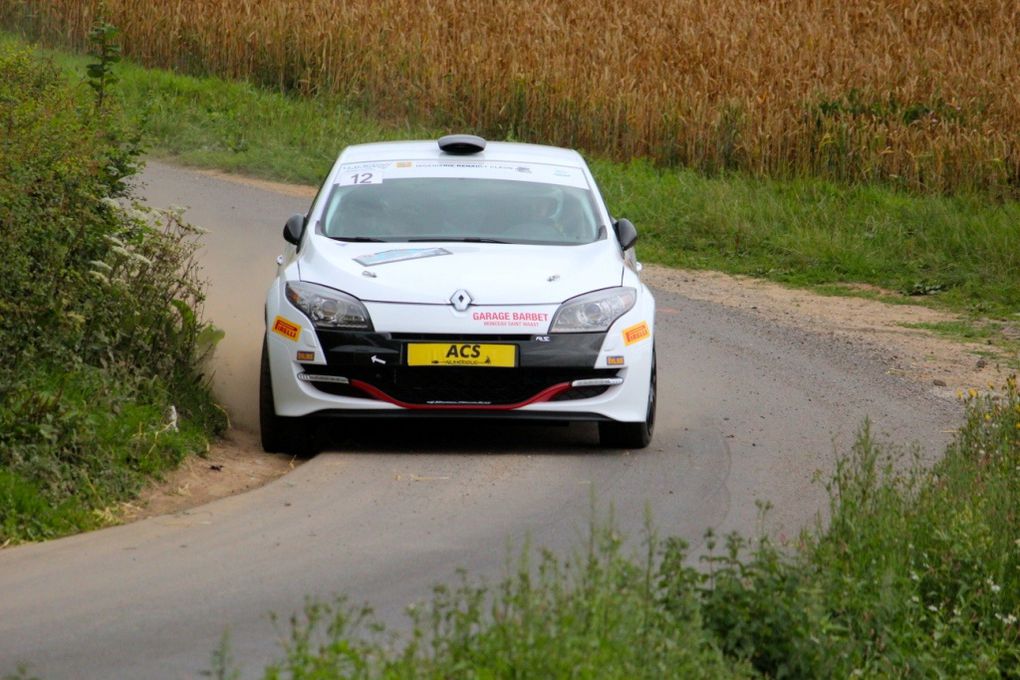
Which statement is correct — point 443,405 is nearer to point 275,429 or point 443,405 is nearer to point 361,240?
point 275,429

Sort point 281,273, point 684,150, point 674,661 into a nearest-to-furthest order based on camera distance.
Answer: point 674,661 < point 281,273 < point 684,150

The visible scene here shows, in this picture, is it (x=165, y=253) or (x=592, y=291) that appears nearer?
(x=592, y=291)

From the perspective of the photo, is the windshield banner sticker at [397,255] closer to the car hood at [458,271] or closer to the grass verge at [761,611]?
the car hood at [458,271]

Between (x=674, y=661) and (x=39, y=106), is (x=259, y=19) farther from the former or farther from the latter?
(x=674, y=661)

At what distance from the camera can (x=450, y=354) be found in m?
9.16

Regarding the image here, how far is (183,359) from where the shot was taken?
10.4 meters

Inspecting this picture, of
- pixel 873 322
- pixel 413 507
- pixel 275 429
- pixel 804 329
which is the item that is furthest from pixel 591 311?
pixel 873 322

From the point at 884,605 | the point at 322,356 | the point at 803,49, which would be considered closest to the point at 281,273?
the point at 322,356

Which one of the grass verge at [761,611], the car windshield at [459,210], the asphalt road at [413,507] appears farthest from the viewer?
the car windshield at [459,210]

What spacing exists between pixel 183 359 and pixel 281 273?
0.95m

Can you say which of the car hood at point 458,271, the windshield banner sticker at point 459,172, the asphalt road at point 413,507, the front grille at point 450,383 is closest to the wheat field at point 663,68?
the asphalt road at point 413,507

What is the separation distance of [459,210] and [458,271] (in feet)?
3.63

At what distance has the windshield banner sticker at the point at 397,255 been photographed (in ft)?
31.7

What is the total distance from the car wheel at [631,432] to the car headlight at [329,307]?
151cm
